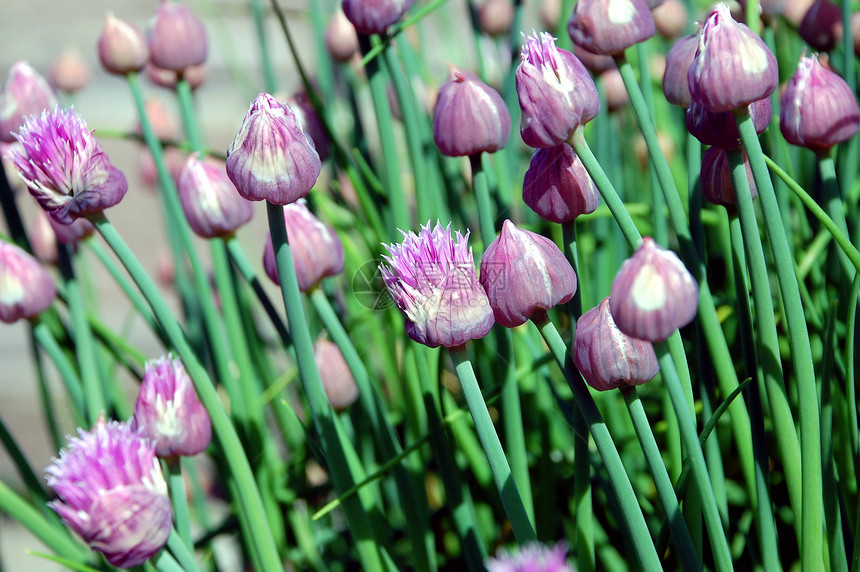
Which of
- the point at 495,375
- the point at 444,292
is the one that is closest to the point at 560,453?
the point at 495,375

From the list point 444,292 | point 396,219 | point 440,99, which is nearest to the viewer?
point 444,292

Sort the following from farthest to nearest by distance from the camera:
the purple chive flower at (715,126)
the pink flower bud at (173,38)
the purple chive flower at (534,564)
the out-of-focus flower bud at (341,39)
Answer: the out-of-focus flower bud at (341,39)
the pink flower bud at (173,38)
the purple chive flower at (715,126)
the purple chive flower at (534,564)

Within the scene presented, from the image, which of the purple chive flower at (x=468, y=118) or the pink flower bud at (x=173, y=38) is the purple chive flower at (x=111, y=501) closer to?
the purple chive flower at (x=468, y=118)

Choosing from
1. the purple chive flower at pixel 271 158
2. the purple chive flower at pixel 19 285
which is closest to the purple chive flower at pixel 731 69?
the purple chive flower at pixel 271 158

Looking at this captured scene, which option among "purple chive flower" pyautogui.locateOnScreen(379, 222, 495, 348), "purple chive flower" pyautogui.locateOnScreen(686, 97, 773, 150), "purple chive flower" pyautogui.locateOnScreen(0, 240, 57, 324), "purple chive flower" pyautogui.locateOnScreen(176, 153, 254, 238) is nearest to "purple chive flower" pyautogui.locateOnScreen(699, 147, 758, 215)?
"purple chive flower" pyautogui.locateOnScreen(686, 97, 773, 150)

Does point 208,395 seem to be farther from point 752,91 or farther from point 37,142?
point 752,91

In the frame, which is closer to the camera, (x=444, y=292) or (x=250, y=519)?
(x=444, y=292)
